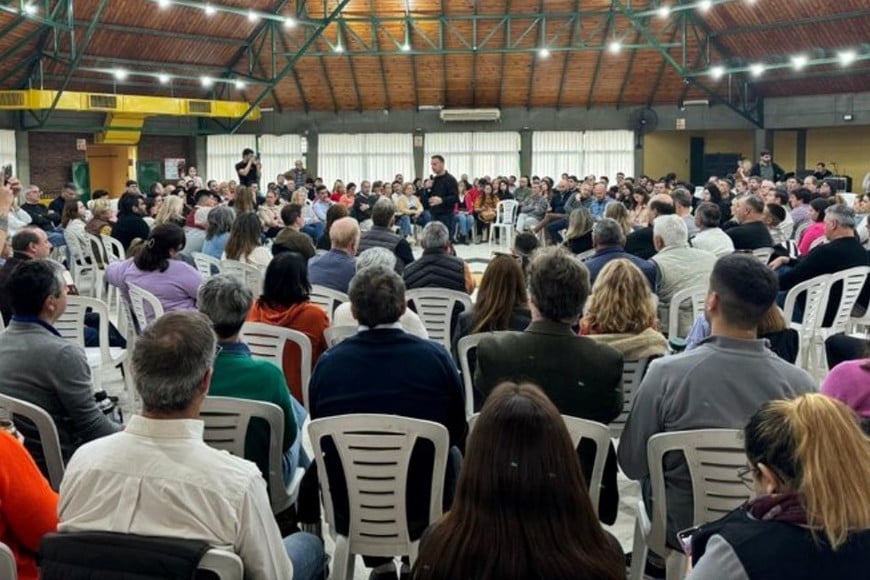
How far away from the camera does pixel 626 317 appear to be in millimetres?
3922

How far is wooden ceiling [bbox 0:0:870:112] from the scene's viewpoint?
17.4m

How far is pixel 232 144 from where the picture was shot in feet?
79.3

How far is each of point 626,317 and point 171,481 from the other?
2.40 meters

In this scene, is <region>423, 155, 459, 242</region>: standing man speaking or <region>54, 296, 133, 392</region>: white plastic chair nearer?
<region>54, 296, 133, 392</region>: white plastic chair

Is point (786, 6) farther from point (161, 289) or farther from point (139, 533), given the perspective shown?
point (139, 533)

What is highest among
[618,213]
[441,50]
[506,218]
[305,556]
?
[441,50]

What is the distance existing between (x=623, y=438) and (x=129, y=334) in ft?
12.9

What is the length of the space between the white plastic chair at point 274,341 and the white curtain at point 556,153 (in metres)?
19.4

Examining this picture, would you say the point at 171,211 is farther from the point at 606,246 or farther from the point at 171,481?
the point at 171,481

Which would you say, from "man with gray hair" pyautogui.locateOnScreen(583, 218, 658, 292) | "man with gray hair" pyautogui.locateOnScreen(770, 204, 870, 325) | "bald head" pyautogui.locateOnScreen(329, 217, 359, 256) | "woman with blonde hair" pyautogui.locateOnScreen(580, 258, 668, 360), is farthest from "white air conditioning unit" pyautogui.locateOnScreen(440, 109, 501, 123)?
"woman with blonde hair" pyautogui.locateOnScreen(580, 258, 668, 360)

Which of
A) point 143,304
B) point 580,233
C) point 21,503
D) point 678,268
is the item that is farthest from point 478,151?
point 21,503

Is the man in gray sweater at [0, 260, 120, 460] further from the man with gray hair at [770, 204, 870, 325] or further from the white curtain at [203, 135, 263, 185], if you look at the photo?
the white curtain at [203, 135, 263, 185]

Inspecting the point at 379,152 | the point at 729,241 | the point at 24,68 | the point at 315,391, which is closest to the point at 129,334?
the point at 315,391

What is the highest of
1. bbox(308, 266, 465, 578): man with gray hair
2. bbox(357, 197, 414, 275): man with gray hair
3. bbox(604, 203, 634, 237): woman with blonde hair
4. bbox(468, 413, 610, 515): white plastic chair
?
bbox(604, 203, 634, 237): woman with blonde hair
